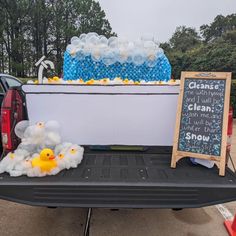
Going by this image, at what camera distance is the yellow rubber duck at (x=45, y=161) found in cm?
186

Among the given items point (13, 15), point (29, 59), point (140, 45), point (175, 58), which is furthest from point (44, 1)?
point (140, 45)

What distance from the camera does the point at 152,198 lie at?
1656mm

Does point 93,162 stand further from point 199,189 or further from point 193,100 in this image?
point 193,100

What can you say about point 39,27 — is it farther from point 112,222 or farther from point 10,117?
point 112,222

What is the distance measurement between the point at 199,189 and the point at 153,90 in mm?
916

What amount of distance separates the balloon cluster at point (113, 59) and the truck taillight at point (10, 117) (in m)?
0.94

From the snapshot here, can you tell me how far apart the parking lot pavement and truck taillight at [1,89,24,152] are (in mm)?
939

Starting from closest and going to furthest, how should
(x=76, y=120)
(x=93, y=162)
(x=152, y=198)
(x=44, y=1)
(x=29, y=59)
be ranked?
(x=152, y=198) < (x=93, y=162) < (x=76, y=120) < (x=29, y=59) < (x=44, y=1)

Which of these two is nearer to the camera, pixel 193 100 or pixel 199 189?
pixel 199 189

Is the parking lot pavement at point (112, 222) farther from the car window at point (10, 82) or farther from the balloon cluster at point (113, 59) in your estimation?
the car window at point (10, 82)

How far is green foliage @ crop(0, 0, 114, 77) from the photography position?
27.5m

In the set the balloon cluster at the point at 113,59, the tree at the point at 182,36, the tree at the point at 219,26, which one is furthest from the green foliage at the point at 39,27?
the tree at the point at 219,26

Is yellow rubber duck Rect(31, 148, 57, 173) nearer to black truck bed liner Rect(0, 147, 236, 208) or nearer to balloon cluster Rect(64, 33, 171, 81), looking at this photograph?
black truck bed liner Rect(0, 147, 236, 208)

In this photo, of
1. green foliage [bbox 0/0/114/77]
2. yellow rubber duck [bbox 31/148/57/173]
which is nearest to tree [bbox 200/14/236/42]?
green foliage [bbox 0/0/114/77]
